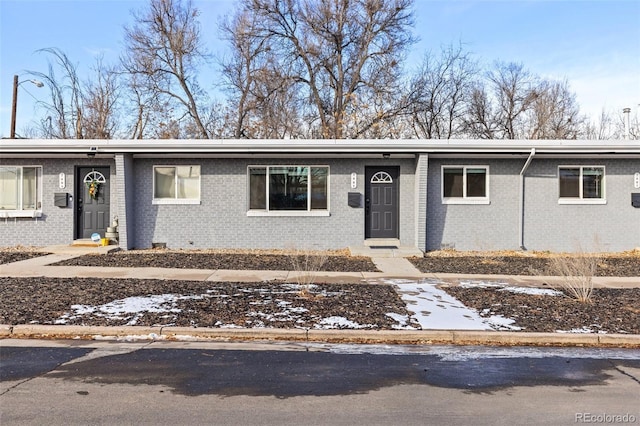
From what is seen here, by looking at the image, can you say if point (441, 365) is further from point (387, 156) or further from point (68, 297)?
point (387, 156)

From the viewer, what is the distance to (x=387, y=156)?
15.3 m

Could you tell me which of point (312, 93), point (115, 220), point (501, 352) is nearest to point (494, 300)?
point (501, 352)

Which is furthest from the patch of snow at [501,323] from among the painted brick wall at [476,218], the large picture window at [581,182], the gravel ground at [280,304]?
the large picture window at [581,182]

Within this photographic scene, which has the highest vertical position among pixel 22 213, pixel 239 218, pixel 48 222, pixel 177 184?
pixel 177 184

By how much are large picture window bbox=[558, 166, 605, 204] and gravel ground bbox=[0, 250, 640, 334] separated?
14.6 feet

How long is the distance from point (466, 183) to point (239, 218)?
285 inches

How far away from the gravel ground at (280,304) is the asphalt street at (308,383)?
31.1 inches

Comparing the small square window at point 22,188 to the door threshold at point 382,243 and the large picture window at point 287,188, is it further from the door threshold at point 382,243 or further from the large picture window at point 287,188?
the door threshold at point 382,243

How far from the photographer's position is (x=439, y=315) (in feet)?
24.9

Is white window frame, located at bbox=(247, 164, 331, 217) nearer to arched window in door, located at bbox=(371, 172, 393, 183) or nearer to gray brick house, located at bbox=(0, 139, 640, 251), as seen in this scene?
gray brick house, located at bbox=(0, 139, 640, 251)

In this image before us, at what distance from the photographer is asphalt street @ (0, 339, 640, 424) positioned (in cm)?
416

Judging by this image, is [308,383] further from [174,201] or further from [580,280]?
[174,201]

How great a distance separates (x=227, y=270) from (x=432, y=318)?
19.3ft

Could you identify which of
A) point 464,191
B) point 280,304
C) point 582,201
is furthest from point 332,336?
point 582,201
